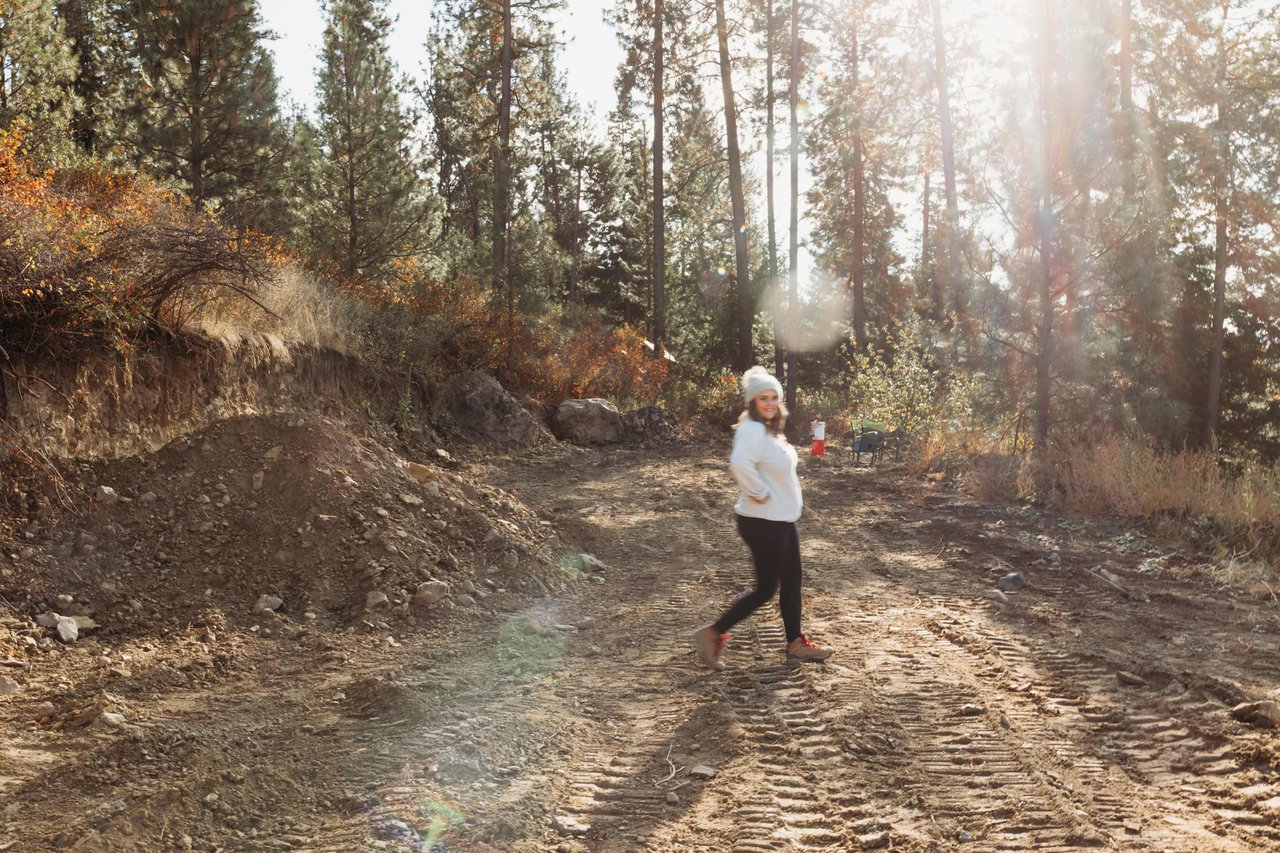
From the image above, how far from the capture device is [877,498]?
12.6 meters

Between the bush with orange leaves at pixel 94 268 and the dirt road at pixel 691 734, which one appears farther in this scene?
the bush with orange leaves at pixel 94 268

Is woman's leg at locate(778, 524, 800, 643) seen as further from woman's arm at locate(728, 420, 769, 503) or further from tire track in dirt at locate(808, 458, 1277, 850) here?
tire track in dirt at locate(808, 458, 1277, 850)

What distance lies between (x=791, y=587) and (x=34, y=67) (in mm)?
16099

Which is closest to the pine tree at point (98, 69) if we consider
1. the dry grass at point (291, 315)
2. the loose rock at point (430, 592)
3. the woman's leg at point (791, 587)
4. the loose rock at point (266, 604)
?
the dry grass at point (291, 315)

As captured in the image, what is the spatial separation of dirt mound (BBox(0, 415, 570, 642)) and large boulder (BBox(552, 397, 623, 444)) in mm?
9646

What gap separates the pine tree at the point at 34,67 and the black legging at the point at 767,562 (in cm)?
1340

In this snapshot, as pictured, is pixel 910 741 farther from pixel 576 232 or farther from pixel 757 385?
pixel 576 232

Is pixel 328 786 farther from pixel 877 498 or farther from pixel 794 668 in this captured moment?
pixel 877 498

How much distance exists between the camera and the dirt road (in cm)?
329

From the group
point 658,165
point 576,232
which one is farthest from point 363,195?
point 576,232

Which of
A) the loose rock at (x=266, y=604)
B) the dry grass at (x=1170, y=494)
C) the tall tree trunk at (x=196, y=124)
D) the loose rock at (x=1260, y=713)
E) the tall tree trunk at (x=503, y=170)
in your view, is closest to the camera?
the loose rock at (x=1260, y=713)

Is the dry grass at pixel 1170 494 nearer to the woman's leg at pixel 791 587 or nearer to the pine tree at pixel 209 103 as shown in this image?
the woman's leg at pixel 791 587

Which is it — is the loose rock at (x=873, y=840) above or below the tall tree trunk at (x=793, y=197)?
below

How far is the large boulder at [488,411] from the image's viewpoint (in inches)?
627
